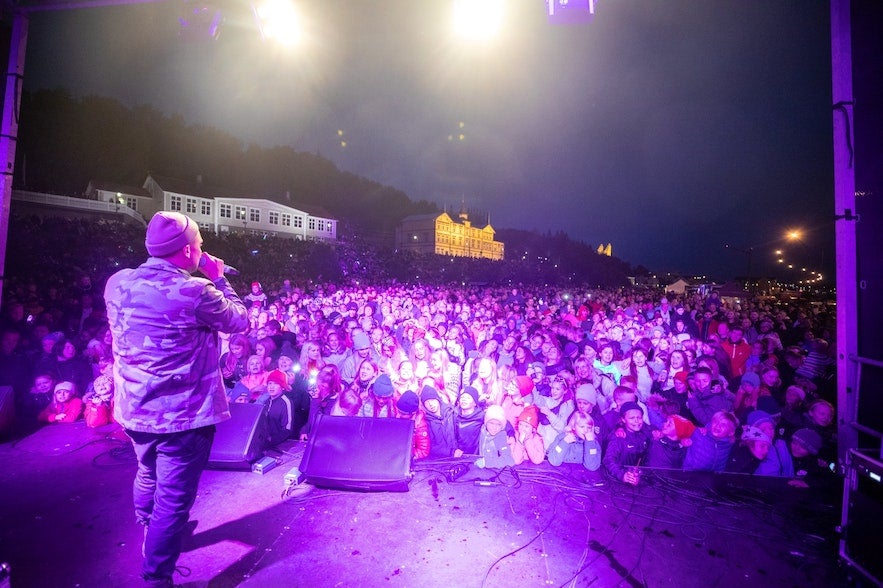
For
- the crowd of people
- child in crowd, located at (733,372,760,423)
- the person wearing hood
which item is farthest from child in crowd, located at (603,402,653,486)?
child in crowd, located at (733,372,760,423)

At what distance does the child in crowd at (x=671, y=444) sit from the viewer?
170 inches

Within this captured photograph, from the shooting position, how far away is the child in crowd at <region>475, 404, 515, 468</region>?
4285 mm

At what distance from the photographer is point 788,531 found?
322 cm

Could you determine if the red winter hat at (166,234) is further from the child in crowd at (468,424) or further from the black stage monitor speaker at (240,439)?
the child in crowd at (468,424)

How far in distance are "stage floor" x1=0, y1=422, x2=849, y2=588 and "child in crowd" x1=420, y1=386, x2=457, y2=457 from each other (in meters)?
0.37

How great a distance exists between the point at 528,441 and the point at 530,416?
0.29 meters

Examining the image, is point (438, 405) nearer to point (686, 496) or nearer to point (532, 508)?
point (532, 508)

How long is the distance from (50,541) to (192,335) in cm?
241

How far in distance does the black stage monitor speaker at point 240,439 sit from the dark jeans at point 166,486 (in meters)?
1.73

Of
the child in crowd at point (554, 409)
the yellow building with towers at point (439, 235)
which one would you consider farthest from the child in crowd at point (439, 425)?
the yellow building with towers at point (439, 235)

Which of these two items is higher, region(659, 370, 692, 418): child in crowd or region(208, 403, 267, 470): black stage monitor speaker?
region(659, 370, 692, 418): child in crowd

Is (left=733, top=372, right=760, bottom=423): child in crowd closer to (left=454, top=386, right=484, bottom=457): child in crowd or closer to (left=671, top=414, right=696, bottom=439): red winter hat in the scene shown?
(left=671, top=414, right=696, bottom=439): red winter hat

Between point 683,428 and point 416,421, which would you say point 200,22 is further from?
point 683,428

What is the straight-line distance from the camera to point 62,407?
509 cm
